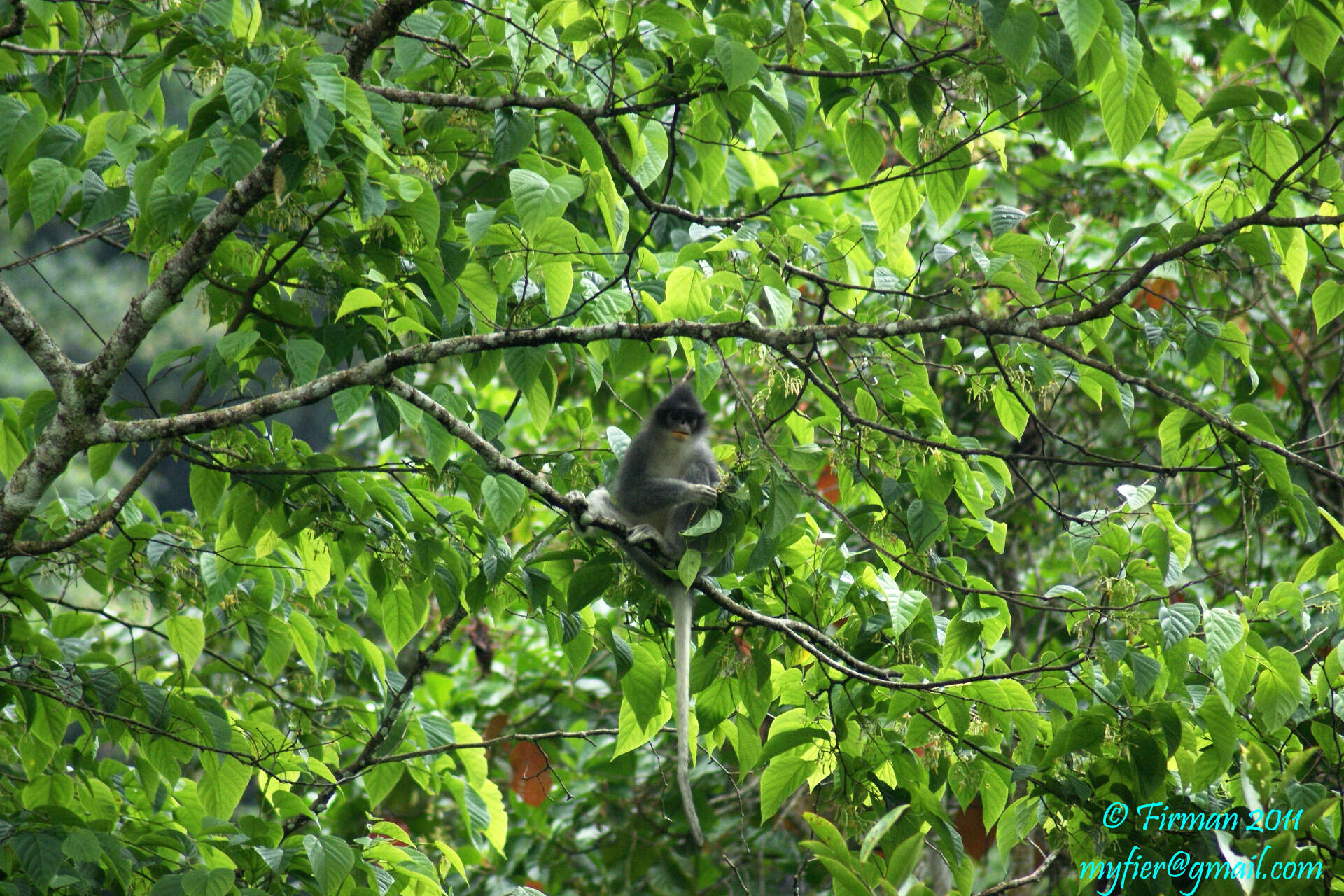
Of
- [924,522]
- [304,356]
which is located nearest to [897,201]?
[924,522]

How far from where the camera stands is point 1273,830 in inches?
90.1

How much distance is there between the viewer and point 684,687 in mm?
2773

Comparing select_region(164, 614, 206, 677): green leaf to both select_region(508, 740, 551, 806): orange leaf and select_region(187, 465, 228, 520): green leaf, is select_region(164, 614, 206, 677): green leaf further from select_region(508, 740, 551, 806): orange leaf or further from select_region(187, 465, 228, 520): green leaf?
select_region(508, 740, 551, 806): orange leaf

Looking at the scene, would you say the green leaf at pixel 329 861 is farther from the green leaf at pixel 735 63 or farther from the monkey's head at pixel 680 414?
the monkey's head at pixel 680 414

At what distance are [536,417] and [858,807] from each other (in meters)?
1.21

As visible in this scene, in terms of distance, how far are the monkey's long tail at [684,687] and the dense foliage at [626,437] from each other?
0.05 m

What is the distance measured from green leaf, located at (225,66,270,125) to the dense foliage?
0.01 metres

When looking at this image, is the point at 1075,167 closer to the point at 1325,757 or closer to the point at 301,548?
the point at 1325,757

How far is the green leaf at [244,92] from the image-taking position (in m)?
1.88

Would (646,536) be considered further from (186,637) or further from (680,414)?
(186,637)

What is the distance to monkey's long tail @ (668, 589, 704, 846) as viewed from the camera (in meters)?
2.58

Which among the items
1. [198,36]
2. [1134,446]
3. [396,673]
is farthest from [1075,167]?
[198,36]

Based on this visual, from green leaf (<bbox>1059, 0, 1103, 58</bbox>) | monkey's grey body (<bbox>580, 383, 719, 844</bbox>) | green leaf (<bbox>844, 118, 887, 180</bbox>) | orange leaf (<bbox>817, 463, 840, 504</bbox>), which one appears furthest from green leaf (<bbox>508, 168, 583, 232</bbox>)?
orange leaf (<bbox>817, 463, 840, 504</bbox>)

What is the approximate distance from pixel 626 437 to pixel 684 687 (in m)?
0.71
